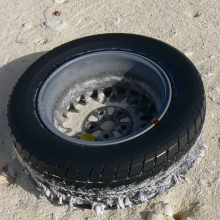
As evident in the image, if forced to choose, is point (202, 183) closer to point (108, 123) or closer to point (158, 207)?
point (158, 207)

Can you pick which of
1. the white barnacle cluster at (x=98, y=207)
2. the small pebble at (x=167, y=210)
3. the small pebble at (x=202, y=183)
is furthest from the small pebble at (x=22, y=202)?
the small pebble at (x=202, y=183)

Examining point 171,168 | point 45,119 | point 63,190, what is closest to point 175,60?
point 171,168

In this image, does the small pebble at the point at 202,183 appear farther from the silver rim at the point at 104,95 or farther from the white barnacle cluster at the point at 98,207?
the white barnacle cluster at the point at 98,207

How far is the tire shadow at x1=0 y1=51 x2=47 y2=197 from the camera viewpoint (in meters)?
3.00

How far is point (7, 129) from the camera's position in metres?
3.37

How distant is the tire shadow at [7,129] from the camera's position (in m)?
3.00

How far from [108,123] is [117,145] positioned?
0.78 metres

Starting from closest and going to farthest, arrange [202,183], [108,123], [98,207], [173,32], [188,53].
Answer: [98,207] → [202,183] → [108,123] → [188,53] → [173,32]

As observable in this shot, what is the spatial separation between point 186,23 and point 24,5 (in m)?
1.89

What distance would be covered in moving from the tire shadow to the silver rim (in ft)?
1.50

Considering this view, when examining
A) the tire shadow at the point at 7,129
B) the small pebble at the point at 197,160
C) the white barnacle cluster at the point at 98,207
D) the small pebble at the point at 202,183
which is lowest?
the tire shadow at the point at 7,129

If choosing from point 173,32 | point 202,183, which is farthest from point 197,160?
point 173,32

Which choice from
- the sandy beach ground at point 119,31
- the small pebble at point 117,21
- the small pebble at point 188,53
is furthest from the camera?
the small pebble at point 117,21

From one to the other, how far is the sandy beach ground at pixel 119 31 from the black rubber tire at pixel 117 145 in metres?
0.42
